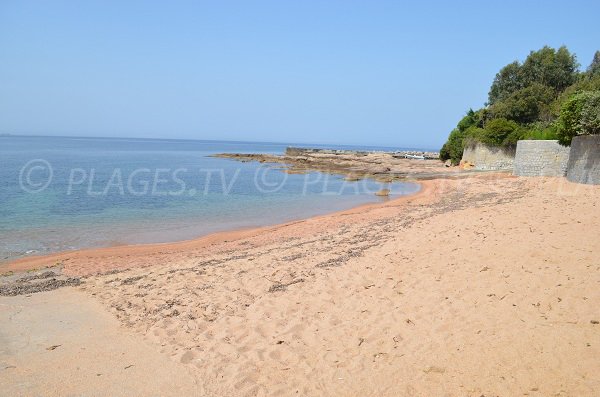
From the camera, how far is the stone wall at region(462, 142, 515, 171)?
30.2 metres

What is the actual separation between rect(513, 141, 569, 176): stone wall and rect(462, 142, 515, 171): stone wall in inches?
269

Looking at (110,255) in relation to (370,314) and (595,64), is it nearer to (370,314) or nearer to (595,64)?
(370,314)

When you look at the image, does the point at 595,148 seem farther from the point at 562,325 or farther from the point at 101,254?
the point at 101,254

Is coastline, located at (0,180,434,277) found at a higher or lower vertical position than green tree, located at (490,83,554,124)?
lower

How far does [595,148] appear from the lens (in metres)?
16.0

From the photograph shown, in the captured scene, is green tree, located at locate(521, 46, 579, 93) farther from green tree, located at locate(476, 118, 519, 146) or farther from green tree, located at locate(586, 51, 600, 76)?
green tree, located at locate(476, 118, 519, 146)

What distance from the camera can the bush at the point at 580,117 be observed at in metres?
17.3

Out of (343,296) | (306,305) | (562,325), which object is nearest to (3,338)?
(306,305)

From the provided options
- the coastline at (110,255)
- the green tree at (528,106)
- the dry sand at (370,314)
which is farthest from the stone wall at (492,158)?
the coastline at (110,255)

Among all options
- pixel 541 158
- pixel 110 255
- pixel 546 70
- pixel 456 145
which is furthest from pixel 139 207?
pixel 546 70

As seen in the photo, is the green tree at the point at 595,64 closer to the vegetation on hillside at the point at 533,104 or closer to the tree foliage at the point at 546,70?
the vegetation on hillside at the point at 533,104

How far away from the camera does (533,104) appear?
111ft

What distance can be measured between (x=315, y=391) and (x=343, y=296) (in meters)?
2.50

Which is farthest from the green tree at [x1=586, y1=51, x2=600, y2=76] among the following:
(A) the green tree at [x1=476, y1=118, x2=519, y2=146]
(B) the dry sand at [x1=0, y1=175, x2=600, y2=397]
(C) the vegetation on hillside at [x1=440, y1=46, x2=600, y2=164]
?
(B) the dry sand at [x1=0, y1=175, x2=600, y2=397]
